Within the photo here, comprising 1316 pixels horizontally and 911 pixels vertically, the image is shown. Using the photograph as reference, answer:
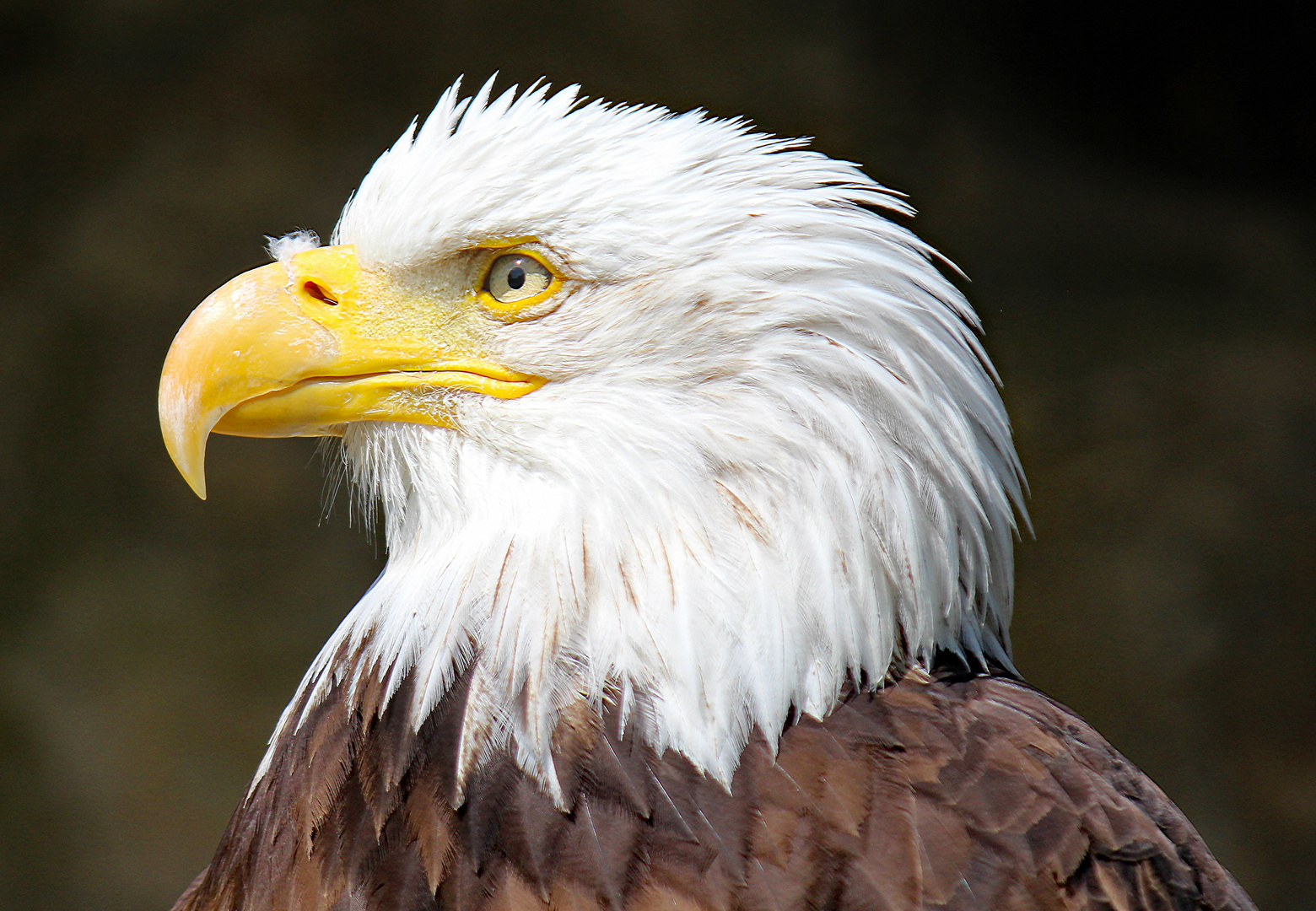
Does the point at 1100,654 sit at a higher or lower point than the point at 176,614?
higher

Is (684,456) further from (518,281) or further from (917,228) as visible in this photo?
(917,228)

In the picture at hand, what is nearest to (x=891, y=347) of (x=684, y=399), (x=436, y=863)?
(x=684, y=399)

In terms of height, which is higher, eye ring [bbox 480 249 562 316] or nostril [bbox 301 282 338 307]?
eye ring [bbox 480 249 562 316]

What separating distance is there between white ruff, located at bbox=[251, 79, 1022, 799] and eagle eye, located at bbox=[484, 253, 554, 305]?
0.04 m

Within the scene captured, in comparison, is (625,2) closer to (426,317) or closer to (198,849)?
(426,317)

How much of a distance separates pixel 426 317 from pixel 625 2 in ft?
9.55

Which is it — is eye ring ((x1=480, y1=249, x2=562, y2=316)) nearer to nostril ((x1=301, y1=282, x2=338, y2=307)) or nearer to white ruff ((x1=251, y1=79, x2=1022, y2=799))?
white ruff ((x1=251, y1=79, x2=1022, y2=799))

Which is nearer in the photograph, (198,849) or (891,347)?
(891,347)

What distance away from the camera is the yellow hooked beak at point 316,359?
56.9 inches

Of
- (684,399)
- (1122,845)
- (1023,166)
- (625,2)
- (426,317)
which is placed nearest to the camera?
(1122,845)

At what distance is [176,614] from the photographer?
173 inches

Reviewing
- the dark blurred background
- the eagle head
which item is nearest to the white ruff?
the eagle head

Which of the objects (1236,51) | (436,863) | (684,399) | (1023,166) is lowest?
(436,863)

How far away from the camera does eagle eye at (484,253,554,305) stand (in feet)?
4.83
